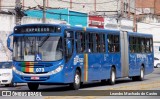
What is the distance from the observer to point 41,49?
2080 centimetres

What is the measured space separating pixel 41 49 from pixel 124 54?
9135mm

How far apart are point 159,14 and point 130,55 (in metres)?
70.2

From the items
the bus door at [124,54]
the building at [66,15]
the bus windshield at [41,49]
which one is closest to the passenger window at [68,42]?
the bus windshield at [41,49]

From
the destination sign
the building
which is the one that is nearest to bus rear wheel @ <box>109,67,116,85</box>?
the destination sign

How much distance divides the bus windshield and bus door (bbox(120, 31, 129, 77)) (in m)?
8.25

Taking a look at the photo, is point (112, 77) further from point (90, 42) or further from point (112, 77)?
point (90, 42)

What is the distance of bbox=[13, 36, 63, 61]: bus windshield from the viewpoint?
20.8 m

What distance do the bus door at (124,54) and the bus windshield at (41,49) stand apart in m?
8.25

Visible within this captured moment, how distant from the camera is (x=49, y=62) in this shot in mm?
20656

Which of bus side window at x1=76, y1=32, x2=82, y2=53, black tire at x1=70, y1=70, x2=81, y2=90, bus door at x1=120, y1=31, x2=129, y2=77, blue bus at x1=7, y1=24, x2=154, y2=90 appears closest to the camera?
blue bus at x1=7, y1=24, x2=154, y2=90

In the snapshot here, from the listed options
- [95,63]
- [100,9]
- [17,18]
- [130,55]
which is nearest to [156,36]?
[100,9]

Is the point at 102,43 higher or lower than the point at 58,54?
higher

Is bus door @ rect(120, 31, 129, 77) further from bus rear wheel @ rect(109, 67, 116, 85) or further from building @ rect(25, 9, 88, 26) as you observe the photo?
building @ rect(25, 9, 88, 26)

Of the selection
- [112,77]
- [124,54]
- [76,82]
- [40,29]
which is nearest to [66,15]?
[124,54]
